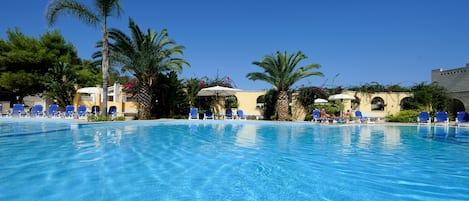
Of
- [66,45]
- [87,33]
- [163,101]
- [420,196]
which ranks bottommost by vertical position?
[420,196]

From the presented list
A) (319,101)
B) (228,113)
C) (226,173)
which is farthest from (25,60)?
(226,173)

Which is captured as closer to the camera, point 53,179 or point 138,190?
point 138,190

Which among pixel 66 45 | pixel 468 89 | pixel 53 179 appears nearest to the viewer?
pixel 53 179

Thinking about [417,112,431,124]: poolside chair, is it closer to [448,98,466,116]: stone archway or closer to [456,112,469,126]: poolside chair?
[456,112,469,126]: poolside chair

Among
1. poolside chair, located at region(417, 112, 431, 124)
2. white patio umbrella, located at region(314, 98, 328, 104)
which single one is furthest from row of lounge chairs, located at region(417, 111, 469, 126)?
white patio umbrella, located at region(314, 98, 328, 104)

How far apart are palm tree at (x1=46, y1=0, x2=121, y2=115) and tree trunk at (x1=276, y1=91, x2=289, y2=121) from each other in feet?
34.9

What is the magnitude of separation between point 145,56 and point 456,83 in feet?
78.0

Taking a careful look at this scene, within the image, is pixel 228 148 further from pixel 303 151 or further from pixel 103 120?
pixel 103 120

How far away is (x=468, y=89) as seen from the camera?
70.6ft

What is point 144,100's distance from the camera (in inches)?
704

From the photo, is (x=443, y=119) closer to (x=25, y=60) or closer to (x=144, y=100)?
(x=144, y=100)

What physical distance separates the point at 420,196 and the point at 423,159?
3.11 m

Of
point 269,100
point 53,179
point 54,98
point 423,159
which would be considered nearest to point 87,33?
point 54,98

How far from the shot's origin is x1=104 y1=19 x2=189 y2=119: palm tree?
16.9 m
